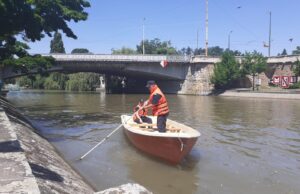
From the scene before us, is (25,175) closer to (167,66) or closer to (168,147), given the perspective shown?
(168,147)

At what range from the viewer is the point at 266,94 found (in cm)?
5312

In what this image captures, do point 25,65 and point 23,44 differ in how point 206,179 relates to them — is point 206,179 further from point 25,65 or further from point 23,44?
point 23,44

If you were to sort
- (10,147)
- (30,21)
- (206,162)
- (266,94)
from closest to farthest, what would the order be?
(10,147), (206,162), (30,21), (266,94)

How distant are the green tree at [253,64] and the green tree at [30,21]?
39.6 m

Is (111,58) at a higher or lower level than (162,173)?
higher

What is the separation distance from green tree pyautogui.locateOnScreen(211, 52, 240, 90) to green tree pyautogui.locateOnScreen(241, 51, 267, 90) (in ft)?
3.90

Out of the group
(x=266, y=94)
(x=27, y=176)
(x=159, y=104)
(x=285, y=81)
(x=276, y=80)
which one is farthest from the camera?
(x=276, y=80)

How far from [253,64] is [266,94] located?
9005 mm

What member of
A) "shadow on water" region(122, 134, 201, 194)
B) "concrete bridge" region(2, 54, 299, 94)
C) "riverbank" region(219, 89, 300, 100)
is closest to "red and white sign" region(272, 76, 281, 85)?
"concrete bridge" region(2, 54, 299, 94)

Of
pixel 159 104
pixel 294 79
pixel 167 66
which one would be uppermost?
pixel 167 66

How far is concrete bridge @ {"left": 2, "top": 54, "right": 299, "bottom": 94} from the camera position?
57.8m

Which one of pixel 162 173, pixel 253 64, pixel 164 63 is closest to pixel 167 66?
pixel 164 63

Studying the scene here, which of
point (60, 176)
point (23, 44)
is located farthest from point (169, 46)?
point (60, 176)

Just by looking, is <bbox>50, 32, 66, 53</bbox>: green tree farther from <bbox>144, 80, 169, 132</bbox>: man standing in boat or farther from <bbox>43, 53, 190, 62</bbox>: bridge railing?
<bbox>144, 80, 169, 132</bbox>: man standing in boat
